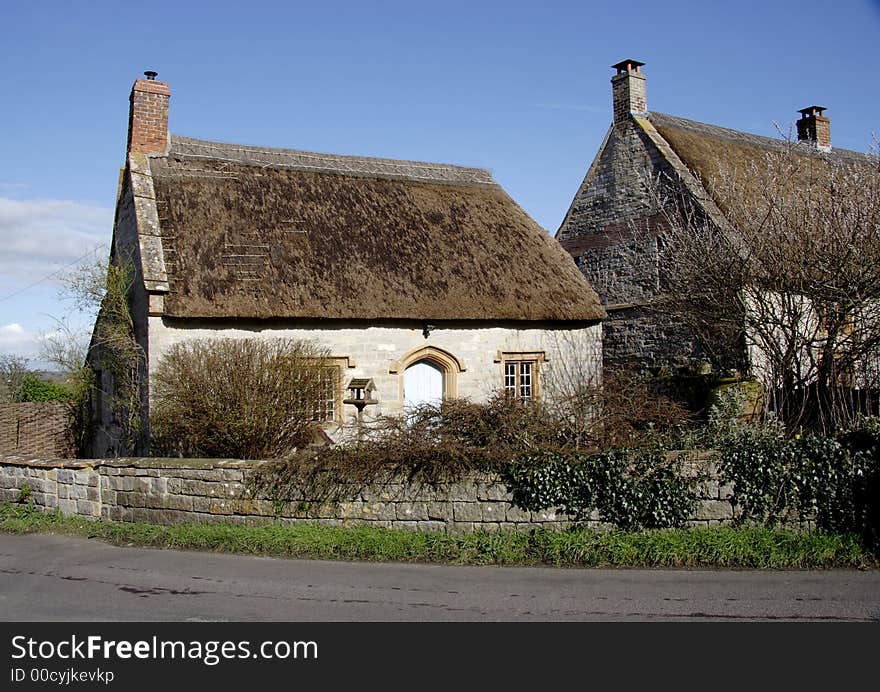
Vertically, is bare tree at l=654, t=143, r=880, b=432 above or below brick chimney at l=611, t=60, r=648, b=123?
below

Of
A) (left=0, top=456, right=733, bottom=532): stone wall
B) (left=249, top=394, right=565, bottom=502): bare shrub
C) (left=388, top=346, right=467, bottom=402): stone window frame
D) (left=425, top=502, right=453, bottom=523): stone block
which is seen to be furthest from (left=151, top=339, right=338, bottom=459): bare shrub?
(left=425, top=502, right=453, bottom=523): stone block

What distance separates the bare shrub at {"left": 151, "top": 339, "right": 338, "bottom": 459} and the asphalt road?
9.35ft

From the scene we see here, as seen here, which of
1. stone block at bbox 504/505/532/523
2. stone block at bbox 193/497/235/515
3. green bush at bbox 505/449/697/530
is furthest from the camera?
stone block at bbox 193/497/235/515

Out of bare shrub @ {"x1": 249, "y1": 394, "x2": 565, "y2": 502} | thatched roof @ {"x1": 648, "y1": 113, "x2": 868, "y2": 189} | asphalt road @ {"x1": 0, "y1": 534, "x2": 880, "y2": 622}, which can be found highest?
thatched roof @ {"x1": 648, "y1": 113, "x2": 868, "y2": 189}

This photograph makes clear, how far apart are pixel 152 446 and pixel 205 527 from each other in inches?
167

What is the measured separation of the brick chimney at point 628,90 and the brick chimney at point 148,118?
477 inches

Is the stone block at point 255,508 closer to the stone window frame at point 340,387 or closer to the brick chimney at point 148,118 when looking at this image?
the stone window frame at point 340,387

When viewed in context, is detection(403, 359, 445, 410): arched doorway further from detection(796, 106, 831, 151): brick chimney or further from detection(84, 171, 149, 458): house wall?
detection(796, 106, 831, 151): brick chimney

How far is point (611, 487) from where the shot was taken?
29.9 feet

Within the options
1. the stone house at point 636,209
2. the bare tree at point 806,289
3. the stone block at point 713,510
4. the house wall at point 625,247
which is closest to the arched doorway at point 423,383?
the stone house at point 636,209

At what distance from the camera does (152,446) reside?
44.8 ft

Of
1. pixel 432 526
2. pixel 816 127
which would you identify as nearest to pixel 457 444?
pixel 432 526

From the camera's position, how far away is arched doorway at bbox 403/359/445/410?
16766 mm

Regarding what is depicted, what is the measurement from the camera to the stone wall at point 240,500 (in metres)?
9.20
